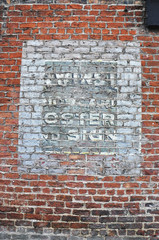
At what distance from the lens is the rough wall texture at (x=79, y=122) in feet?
8.46

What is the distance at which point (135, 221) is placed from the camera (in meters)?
2.57

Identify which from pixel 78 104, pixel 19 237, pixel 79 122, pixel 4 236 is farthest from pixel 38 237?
pixel 78 104

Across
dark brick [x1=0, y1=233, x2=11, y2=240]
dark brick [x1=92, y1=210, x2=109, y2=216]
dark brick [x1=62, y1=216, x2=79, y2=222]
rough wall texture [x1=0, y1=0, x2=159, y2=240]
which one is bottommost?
dark brick [x1=0, y1=233, x2=11, y2=240]

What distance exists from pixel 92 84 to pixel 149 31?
91 cm

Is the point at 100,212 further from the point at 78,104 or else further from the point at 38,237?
the point at 78,104

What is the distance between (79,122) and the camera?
264 cm

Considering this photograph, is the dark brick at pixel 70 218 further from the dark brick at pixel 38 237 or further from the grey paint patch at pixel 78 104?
the grey paint patch at pixel 78 104

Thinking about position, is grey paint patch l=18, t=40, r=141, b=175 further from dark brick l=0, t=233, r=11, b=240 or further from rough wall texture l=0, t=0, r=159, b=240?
dark brick l=0, t=233, r=11, b=240

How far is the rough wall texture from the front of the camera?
2.58 metres

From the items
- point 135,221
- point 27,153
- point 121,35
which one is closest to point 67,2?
point 121,35

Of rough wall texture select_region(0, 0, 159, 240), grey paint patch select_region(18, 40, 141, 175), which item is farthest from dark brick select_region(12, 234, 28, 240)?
grey paint patch select_region(18, 40, 141, 175)

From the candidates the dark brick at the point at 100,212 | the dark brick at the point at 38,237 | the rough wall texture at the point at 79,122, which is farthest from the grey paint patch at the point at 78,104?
the dark brick at the point at 38,237

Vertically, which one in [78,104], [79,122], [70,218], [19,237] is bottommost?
[19,237]

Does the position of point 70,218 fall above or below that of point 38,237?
above
